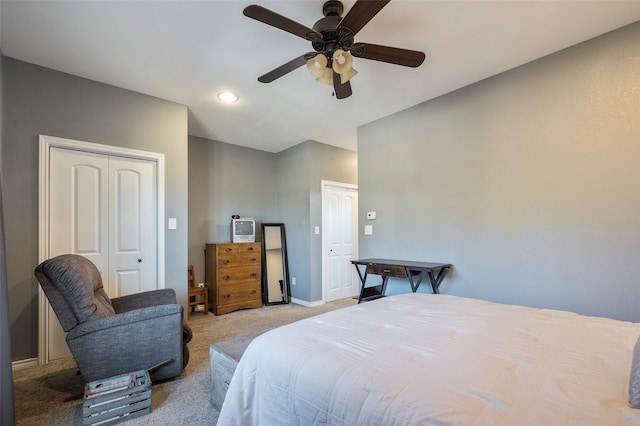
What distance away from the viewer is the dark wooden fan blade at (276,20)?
1534 mm

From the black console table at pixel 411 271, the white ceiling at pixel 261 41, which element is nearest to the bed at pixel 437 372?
the black console table at pixel 411 271

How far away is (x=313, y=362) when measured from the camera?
1029 millimetres

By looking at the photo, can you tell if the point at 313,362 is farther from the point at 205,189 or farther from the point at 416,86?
the point at 205,189

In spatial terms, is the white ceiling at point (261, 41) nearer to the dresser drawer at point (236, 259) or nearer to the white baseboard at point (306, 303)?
the dresser drawer at point (236, 259)

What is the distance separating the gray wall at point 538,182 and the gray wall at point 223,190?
2.54 meters

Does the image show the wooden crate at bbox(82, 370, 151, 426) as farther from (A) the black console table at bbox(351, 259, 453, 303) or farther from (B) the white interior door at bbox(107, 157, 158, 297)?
(A) the black console table at bbox(351, 259, 453, 303)

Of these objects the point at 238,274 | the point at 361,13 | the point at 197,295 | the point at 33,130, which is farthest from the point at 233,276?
the point at 361,13

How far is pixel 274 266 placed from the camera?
4758 mm

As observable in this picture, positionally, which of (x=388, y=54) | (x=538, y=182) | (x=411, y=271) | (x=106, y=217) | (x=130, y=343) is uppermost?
(x=388, y=54)

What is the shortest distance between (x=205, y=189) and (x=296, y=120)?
1.81m

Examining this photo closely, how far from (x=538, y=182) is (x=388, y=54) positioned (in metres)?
1.69

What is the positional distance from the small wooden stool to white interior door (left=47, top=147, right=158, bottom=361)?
92 centimetres

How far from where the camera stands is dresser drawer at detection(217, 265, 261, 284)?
4082 millimetres

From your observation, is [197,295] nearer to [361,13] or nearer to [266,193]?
[266,193]
